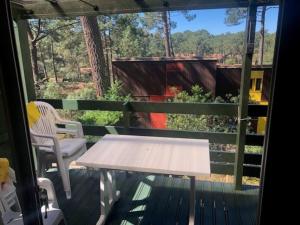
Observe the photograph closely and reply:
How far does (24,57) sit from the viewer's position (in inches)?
120

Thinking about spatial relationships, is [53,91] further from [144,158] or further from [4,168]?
[4,168]

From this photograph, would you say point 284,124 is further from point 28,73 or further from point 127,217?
point 28,73

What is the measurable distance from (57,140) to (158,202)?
1199mm

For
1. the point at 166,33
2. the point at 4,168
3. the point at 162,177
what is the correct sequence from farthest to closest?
the point at 166,33, the point at 162,177, the point at 4,168

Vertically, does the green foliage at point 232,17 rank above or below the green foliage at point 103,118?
above

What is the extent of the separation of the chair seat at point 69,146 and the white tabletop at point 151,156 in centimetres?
46

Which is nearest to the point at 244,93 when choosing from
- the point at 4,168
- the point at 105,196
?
the point at 105,196

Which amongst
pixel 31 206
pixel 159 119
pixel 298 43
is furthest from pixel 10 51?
pixel 159 119

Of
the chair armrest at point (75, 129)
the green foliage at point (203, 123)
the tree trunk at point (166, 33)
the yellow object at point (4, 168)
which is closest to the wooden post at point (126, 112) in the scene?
the chair armrest at point (75, 129)

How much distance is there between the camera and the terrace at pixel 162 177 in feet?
7.60

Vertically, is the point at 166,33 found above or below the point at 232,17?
below

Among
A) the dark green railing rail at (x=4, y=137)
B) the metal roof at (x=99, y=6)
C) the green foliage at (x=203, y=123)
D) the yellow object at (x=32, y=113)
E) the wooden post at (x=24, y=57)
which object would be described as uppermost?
the metal roof at (x=99, y=6)

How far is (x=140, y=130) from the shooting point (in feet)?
10.5

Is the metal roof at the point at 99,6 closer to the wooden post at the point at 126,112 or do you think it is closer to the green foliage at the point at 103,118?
the wooden post at the point at 126,112
